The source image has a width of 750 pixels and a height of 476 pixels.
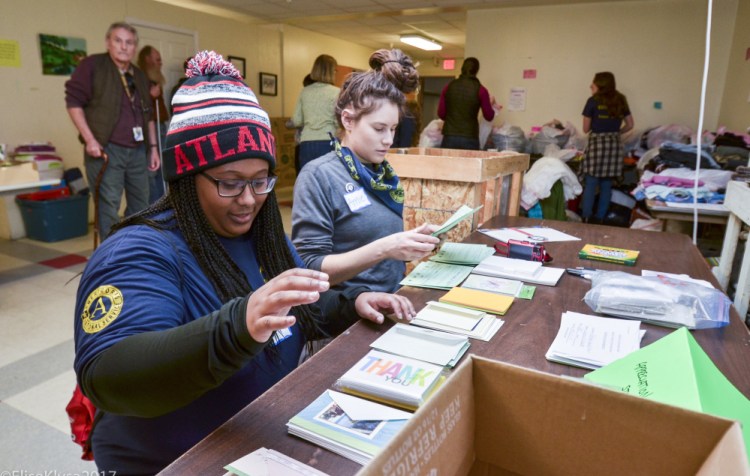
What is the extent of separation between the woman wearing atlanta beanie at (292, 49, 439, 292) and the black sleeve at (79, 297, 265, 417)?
68 centimetres

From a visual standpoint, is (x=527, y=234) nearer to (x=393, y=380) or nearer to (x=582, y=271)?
(x=582, y=271)

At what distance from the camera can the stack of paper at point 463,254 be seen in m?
1.57

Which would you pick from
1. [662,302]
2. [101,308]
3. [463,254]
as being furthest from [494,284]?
[101,308]

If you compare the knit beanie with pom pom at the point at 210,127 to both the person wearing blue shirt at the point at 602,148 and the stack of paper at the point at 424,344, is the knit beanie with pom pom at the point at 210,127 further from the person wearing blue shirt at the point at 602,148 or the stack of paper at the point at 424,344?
the person wearing blue shirt at the point at 602,148

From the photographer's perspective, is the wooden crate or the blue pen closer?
the blue pen

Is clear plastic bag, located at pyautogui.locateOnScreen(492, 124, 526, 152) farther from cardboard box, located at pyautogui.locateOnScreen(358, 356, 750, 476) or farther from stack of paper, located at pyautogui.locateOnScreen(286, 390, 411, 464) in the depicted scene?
cardboard box, located at pyautogui.locateOnScreen(358, 356, 750, 476)

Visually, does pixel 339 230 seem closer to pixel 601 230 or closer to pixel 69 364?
pixel 601 230

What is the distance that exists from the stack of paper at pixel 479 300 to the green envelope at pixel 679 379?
0.39m

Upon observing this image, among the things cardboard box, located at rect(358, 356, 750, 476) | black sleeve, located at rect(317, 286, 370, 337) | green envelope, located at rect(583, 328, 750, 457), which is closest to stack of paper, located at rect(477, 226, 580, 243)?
black sleeve, located at rect(317, 286, 370, 337)

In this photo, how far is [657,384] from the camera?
27.0 inches

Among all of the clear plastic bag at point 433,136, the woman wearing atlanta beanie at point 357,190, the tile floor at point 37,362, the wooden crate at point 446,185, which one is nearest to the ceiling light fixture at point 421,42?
the clear plastic bag at point 433,136

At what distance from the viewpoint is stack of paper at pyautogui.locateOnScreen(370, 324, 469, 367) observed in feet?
2.97

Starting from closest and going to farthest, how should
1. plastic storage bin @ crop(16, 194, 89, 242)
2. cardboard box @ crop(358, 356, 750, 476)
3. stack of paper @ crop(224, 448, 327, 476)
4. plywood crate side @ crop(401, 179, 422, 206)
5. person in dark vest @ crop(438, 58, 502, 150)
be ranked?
cardboard box @ crop(358, 356, 750, 476) → stack of paper @ crop(224, 448, 327, 476) → plywood crate side @ crop(401, 179, 422, 206) → plastic storage bin @ crop(16, 194, 89, 242) → person in dark vest @ crop(438, 58, 502, 150)

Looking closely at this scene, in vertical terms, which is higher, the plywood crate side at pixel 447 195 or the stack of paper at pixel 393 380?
the plywood crate side at pixel 447 195
